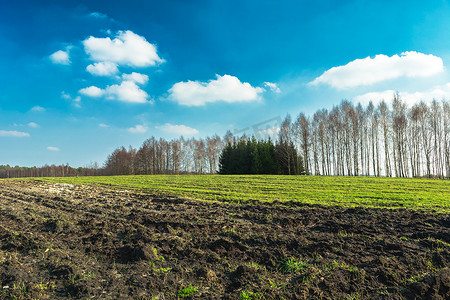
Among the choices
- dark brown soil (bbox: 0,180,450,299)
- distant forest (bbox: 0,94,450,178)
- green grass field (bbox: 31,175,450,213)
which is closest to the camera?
dark brown soil (bbox: 0,180,450,299)

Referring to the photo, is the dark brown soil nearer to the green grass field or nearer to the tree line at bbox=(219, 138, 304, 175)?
the green grass field

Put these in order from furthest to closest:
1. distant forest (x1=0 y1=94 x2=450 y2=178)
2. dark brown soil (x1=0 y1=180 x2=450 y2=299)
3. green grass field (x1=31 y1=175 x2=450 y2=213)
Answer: distant forest (x1=0 y1=94 x2=450 y2=178) < green grass field (x1=31 y1=175 x2=450 y2=213) < dark brown soil (x1=0 y1=180 x2=450 y2=299)

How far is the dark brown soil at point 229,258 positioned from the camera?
3863 millimetres

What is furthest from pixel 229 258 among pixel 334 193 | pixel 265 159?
pixel 265 159

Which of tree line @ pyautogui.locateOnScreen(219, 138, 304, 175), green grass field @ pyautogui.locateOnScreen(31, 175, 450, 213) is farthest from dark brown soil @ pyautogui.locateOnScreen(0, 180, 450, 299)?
tree line @ pyautogui.locateOnScreen(219, 138, 304, 175)

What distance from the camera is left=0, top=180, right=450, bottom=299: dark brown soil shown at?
152 inches

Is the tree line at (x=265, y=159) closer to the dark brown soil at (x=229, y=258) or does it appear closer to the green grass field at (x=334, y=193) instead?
the green grass field at (x=334, y=193)

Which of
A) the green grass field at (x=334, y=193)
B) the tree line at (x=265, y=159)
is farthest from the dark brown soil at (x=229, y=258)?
the tree line at (x=265, y=159)

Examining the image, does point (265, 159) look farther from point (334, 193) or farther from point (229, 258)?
point (229, 258)

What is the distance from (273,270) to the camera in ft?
15.1

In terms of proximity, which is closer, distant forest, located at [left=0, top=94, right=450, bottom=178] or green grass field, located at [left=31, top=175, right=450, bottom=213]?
green grass field, located at [left=31, top=175, right=450, bottom=213]

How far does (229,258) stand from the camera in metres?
5.14

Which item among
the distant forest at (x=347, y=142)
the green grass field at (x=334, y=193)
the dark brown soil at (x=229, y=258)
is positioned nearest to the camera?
the dark brown soil at (x=229, y=258)

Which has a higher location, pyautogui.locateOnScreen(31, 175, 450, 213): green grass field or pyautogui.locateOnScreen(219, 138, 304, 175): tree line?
pyautogui.locateOnScreen(219, 138, 304, 175): tree line
